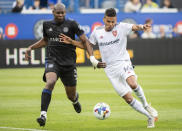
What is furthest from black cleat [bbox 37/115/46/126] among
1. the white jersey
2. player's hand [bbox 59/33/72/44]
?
the white jersey

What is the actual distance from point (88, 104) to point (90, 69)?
1271cm

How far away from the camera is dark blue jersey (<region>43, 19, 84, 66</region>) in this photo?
10852 mm

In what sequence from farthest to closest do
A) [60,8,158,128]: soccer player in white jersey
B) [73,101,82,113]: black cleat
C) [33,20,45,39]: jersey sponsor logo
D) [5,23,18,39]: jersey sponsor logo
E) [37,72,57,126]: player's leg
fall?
[33,20,45,39]: jersey sponsor logo < [5,23,18,39]: jersey sponsor logo < [73,101,82,113]: black cleat < [60,8,158,128]: soccer player in white jersey < [37,72,57,126]: player's leg

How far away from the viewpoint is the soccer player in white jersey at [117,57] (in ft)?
34.3

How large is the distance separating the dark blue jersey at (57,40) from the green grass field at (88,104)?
1.31 meters

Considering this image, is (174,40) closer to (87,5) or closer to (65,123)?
(87,5)

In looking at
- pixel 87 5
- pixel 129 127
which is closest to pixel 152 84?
pixel 129 127

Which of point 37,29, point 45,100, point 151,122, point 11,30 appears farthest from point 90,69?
point 45,100

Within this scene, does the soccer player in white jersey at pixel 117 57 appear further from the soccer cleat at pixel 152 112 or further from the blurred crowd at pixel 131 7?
the blurred crowd at pixel 131 7

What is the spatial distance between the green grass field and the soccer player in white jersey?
1.85 feet

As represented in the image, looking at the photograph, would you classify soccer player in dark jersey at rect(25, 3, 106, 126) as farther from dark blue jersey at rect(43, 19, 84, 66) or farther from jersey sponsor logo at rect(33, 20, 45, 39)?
jersey sponsor logo at rect(33, 20, 45, 39)

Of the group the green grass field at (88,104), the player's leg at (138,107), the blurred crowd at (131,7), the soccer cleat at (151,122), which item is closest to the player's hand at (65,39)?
the player's leg at (138,107)

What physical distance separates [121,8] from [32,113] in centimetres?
2123

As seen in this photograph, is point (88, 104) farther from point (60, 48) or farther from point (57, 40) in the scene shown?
point (57, 40)
